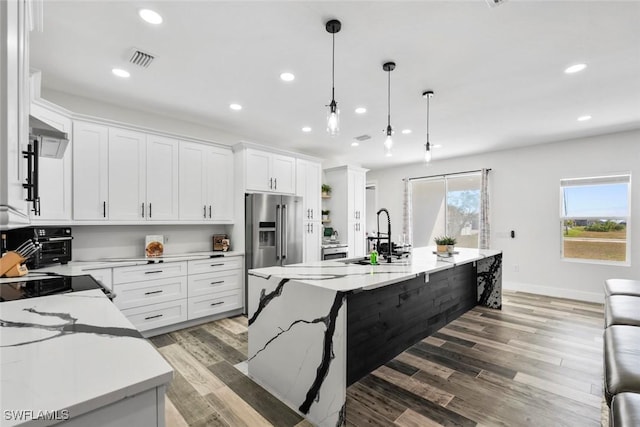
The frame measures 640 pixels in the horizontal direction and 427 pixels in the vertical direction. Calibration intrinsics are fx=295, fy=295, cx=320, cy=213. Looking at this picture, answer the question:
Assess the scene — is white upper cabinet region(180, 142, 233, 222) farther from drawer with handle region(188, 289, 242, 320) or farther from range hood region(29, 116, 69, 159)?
range hood region(29, 116, 69, 159)

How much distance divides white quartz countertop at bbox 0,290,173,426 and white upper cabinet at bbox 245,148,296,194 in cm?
316

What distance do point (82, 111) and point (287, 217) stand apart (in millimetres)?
2755

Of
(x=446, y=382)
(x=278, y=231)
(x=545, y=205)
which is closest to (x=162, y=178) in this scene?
(x=278, y=231)

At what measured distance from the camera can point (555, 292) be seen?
5.13 metres

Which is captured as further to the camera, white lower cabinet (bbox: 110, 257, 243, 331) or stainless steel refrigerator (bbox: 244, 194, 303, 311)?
stainless steel refrigerator (bbox: 244, 194, 303, 311)

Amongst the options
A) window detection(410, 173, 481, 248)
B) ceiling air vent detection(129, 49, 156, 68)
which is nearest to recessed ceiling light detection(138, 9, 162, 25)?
ceiling air vent detection(129, 49, 156, 68)

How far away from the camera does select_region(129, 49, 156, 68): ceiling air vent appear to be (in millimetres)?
2437

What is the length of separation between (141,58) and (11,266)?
1866mm

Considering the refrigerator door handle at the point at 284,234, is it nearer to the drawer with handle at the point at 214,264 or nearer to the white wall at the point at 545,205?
the drawer with handle at the point at 214,264

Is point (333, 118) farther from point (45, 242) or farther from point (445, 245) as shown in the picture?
point (45, 242)

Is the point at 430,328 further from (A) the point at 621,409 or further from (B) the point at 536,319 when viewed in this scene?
(A) the point at 621,409

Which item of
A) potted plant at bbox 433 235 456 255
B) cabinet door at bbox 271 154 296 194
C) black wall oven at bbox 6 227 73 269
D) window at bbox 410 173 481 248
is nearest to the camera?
black wall oven at bbox 6 227 73 269

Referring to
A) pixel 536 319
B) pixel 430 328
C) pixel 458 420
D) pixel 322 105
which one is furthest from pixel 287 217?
pixel 536 319

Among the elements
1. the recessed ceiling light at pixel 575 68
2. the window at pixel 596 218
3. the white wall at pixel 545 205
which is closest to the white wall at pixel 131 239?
the recessed ceiling light at pixel 575 68
